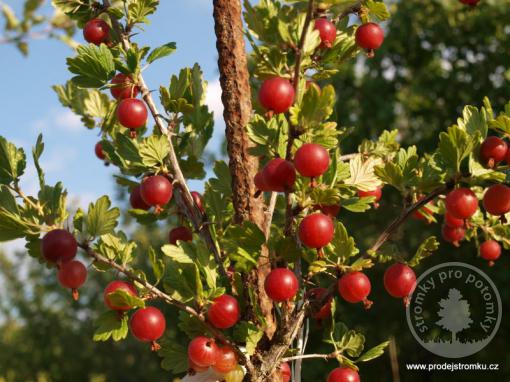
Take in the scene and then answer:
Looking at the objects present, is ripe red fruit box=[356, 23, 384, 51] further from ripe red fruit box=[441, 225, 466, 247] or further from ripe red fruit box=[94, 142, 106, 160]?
ripe red fruit box=[94, 142, 106, 160]

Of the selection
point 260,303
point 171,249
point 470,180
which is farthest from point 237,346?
point 470,180

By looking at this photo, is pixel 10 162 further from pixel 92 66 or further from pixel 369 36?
pixel 369 36

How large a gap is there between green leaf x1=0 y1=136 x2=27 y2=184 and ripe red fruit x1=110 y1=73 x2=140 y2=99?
0.80 feet

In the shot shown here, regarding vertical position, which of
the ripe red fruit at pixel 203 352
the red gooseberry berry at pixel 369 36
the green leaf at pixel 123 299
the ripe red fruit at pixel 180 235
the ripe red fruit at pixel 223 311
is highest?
the red gooseberry berry at pixel 369 36

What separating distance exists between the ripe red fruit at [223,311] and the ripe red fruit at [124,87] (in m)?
0.50

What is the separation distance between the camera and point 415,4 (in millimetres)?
7723

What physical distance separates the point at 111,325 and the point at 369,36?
780 millimetres

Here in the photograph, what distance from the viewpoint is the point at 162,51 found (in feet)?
4.14

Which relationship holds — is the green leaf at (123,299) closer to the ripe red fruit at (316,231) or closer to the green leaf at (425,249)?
the ripe red fruit at (316,231)

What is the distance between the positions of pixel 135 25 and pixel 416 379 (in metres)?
7.55

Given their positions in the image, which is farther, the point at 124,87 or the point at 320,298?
the point at 124,87

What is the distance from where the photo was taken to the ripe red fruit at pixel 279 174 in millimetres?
991

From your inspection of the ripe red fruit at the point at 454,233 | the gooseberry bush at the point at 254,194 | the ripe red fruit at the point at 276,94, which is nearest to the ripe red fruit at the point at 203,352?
the gooseberry bush at the point at 254,194

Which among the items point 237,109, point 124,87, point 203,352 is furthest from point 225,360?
point 124,87
